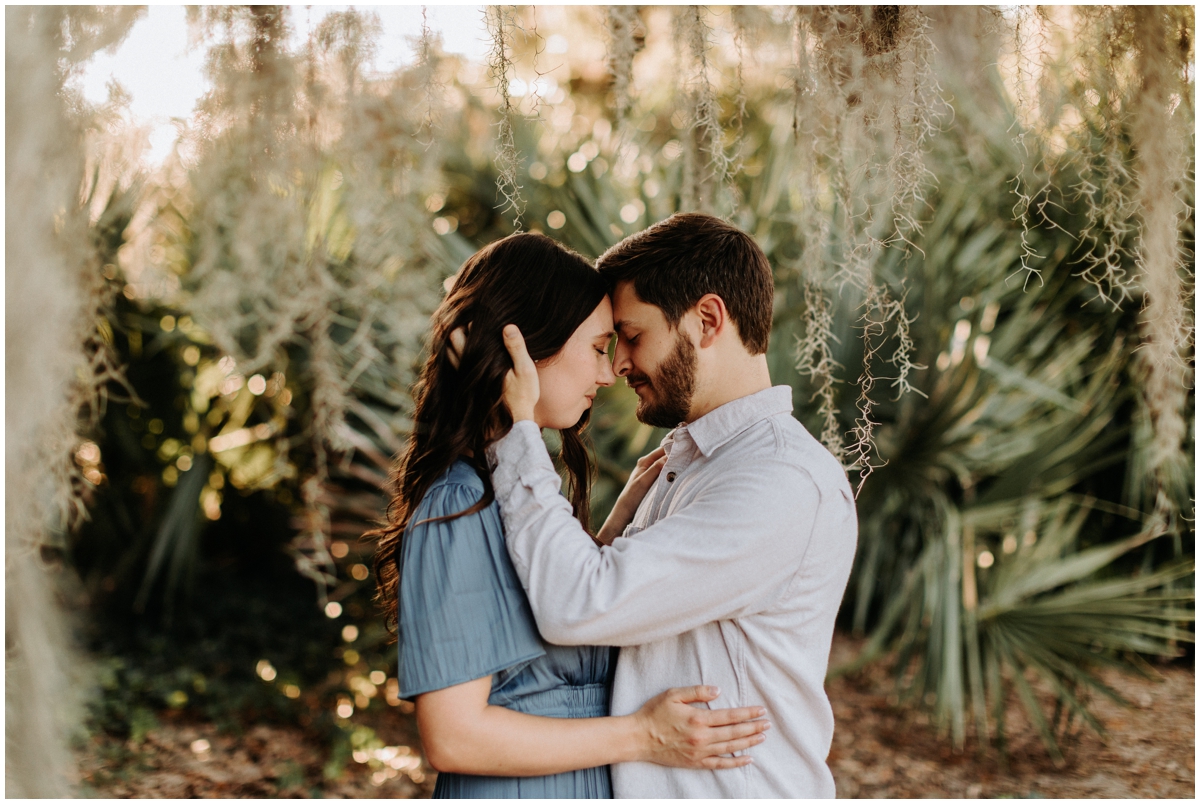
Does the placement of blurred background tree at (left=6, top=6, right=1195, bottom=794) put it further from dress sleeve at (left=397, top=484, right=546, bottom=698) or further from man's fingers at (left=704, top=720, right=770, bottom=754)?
dress sleeve at (left=397, top=484, right=546, bottom=698)

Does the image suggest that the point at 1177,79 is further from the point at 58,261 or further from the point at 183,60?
the point at 58,261

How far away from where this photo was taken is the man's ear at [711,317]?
158cm

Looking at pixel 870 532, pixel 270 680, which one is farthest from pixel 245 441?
pixel 870 532

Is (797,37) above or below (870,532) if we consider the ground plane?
above

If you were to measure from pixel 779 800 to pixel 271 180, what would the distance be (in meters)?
2.26

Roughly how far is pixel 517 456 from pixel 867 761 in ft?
10.7

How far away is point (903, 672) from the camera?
132 inches

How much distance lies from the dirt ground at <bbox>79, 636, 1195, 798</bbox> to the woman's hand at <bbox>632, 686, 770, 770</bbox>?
106 inches

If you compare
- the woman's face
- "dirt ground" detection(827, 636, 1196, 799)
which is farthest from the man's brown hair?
"dirt ground" detection(827, 636, 1196, 799)

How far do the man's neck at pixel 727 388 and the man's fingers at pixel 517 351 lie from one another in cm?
36

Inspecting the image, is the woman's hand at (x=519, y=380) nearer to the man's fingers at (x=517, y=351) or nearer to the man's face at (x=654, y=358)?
the man's fingers at (x=517, y=351)

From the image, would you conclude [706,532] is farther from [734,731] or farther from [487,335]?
[487,335]

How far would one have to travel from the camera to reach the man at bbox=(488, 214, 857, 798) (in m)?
1.30

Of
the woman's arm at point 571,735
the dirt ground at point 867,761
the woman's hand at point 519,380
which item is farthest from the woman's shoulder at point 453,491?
the dirt ground at point 867,761
